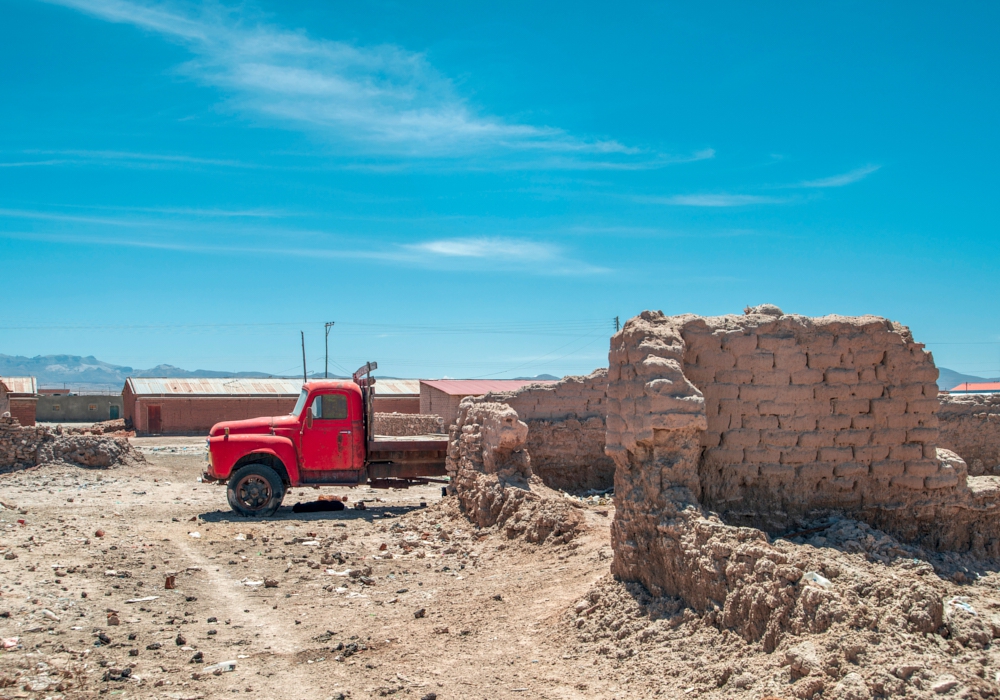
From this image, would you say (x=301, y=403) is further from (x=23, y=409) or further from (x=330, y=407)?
(x=23, y=409)

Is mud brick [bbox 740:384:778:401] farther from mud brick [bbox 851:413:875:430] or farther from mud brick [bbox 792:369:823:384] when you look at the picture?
mud brick [bbox 851:413:875:430]

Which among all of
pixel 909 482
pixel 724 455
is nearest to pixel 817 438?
pixel 724 455

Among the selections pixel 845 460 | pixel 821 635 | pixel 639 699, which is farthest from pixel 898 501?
pixel 639 699

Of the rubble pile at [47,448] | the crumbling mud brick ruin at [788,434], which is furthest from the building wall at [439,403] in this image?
the crumbling mud brick ruin at [788,434]

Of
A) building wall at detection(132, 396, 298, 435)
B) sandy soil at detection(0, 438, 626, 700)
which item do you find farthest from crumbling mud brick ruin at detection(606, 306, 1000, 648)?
building wall at detection(132, 396, 298, 435)

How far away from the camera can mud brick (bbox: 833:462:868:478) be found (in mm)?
6914

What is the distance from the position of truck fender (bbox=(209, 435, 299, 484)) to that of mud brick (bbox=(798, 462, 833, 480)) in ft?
28.5

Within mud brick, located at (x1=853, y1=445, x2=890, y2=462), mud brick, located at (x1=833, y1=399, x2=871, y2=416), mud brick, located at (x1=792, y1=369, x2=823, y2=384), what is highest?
mud brick, located at (x1=792, y1=369, x2=823, y2=384)

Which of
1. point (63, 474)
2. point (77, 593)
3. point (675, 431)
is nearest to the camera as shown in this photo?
point (675, 431)

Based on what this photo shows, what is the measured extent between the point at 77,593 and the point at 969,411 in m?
13.5

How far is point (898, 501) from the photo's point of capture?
7.04 meters

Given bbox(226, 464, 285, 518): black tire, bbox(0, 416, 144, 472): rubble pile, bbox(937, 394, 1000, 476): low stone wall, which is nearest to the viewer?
bbox(226, 464, 285, 518): black tire

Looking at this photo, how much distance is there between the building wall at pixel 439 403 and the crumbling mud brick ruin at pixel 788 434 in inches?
715

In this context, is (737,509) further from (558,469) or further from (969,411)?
(969,411)
